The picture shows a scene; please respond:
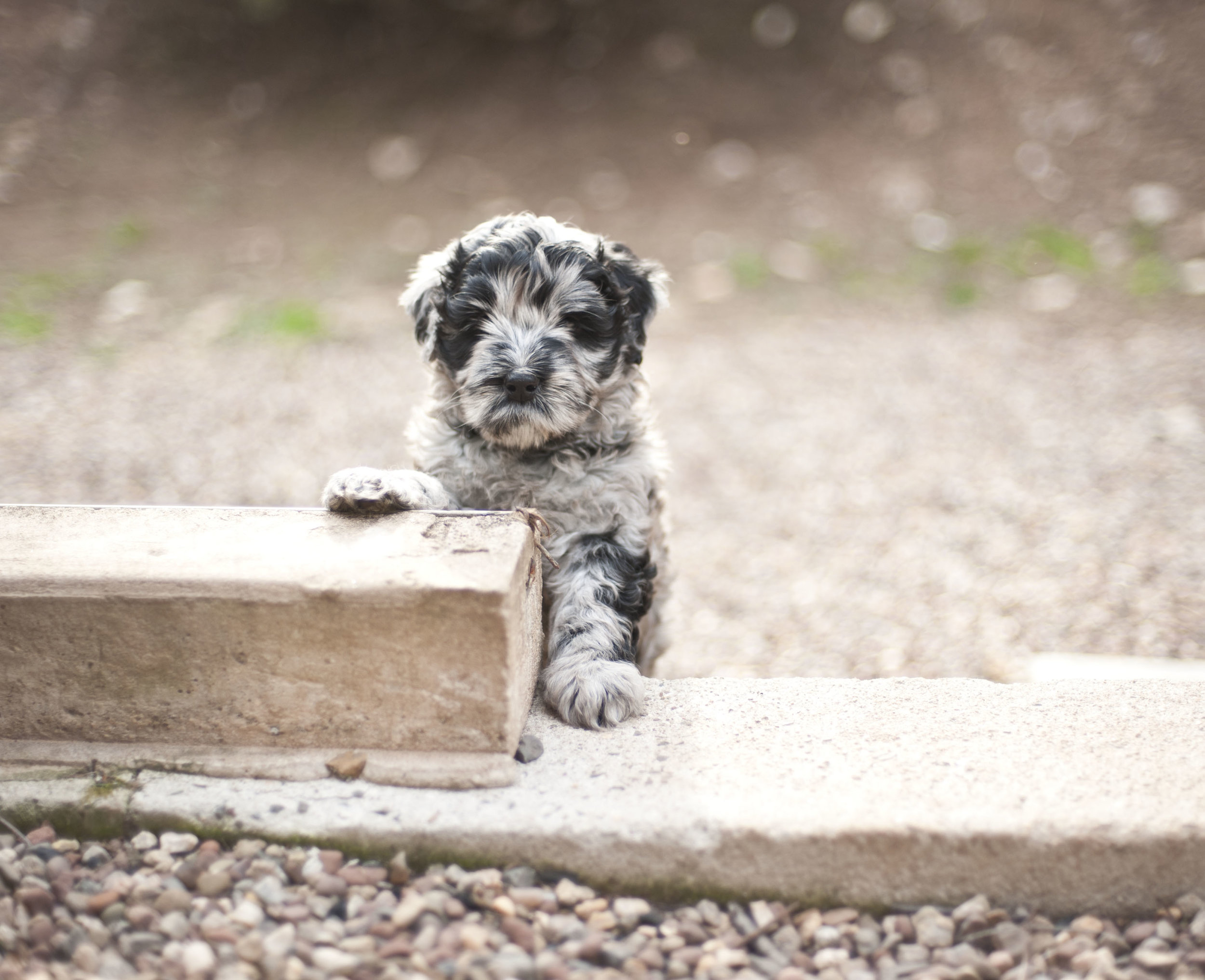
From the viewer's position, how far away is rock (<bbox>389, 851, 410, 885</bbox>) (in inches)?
80.4

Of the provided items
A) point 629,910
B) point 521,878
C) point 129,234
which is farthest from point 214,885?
point 129,234

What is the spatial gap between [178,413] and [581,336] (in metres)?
4.10

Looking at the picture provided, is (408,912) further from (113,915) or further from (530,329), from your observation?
(530,329)

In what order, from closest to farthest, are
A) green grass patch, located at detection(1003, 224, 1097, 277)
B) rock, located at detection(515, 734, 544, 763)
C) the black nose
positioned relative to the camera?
rock, located at detection(515, 734, 544, 763), the black nose, green grass patch, located at detection(1003, 224, 1097, 277)

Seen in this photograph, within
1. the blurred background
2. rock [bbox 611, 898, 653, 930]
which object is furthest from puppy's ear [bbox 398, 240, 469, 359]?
the blurred background

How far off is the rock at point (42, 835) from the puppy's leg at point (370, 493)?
0.97 m

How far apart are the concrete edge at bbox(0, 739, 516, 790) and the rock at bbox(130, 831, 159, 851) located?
6.0 inches

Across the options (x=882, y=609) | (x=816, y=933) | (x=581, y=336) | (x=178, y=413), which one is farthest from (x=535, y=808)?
(x=178, y=413)

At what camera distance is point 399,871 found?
6.70 ft

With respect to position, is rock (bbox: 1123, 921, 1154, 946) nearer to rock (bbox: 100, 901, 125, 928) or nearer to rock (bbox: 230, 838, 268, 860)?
rock (bbox: 230, 838, 268, 860)

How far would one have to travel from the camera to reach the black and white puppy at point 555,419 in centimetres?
273

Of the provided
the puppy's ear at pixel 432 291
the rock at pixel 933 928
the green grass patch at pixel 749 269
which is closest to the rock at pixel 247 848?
the rock at pixel 933 928

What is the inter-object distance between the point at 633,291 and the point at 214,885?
6.77 ft

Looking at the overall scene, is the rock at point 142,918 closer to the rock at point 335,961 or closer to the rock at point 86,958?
the rock at point 86,958
